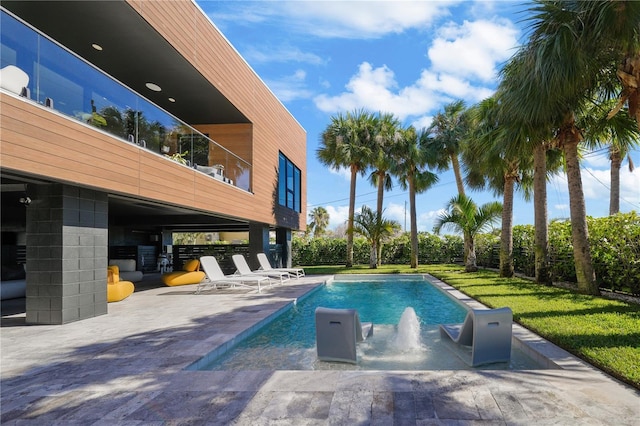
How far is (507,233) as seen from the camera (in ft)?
47.3

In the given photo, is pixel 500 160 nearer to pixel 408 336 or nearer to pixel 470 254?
pixel 470 254

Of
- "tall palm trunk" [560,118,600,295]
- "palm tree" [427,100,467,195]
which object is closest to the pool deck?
"tall palm trunk" [560,118,600,295]

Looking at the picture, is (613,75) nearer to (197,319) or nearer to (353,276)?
(197,319)

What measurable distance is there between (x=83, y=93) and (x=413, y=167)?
1748 cm

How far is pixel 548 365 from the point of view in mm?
4379

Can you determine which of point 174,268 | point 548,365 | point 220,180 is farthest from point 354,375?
point 174,268

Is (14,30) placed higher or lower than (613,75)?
lower

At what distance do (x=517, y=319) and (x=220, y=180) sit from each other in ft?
26.6

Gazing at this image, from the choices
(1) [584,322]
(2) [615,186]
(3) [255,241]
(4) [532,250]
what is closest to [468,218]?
(4) [532,250]

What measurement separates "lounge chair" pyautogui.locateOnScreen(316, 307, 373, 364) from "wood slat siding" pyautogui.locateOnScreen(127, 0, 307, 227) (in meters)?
6.47

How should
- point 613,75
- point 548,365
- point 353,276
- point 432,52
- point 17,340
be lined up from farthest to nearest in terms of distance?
point 353,276 < point 432,52 < point 613,75 < point 17,340 < point 548,365

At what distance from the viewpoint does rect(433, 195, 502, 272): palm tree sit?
17000 mm

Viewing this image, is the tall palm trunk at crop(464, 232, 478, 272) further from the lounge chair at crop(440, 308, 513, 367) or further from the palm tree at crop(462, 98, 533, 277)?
the lounge chair at crop(440, 308, 513, 367)

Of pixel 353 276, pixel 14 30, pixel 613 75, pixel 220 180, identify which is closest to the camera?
pixel 14 30
